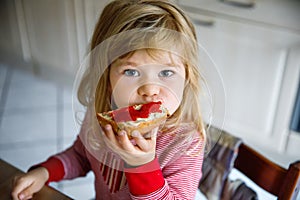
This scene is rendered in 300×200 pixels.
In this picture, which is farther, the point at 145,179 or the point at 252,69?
the point at 252,69

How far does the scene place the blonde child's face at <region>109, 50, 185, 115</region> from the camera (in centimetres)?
46

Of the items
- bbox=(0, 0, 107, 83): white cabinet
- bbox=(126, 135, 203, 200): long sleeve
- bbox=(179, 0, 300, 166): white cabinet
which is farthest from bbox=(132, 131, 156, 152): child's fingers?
bbox=(0, 0, 107, 83): white cabinet

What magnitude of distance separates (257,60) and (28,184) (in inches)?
43.3

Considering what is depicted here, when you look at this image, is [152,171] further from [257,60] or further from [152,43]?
[257,60]

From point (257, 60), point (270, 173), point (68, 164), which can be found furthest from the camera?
point (257, 60)

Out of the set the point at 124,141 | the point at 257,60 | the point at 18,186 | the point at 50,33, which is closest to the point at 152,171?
the point at 124,141

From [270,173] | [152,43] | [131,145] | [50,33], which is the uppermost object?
[152,43]

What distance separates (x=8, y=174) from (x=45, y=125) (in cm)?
128

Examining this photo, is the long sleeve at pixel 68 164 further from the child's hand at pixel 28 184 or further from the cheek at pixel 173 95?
the cheek at pixel 173 95

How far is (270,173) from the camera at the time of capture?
2.15 feet

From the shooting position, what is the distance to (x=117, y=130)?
0.46 meters

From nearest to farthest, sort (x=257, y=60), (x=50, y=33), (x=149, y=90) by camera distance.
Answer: (x=149, y=90) → (x=257, y=60) → (x=50, y=33)

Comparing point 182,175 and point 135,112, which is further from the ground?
point 135,112

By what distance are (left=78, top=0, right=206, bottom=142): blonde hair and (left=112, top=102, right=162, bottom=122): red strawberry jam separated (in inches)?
2.1
